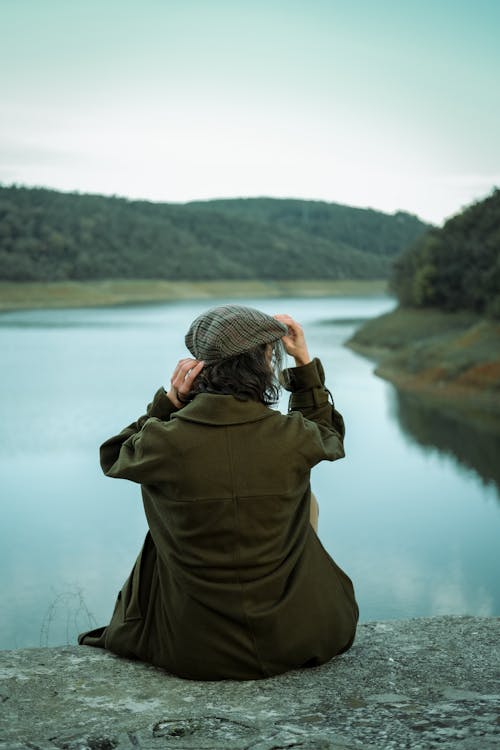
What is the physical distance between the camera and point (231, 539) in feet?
6.92

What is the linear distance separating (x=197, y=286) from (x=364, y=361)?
35.2m

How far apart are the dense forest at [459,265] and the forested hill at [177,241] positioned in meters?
26.3

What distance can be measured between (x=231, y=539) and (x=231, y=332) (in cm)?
48

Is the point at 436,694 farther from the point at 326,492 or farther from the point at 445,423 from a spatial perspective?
the point at 445,423

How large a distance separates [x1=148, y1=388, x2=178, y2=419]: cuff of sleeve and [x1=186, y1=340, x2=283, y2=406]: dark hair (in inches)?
3.6

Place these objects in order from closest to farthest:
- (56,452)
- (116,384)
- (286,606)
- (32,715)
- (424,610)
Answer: (32,715)
(286,606)
(424,610)
(56,452)
(116,384)

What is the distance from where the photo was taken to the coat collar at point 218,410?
6.66 ft

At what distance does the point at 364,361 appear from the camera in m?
23.2

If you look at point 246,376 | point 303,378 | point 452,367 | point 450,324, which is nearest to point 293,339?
point 303,378

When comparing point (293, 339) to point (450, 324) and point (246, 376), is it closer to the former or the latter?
point (246, 376)

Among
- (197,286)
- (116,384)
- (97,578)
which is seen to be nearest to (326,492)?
(97,578)

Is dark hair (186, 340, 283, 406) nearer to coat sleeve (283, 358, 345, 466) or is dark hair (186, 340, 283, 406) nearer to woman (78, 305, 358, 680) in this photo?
woman (78, 305, 358, 680)

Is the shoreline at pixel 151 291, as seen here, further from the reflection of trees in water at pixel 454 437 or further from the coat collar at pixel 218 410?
the coat collar at pixel 218 410

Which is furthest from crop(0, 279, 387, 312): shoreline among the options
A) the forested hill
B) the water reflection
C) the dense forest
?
the water reflection
